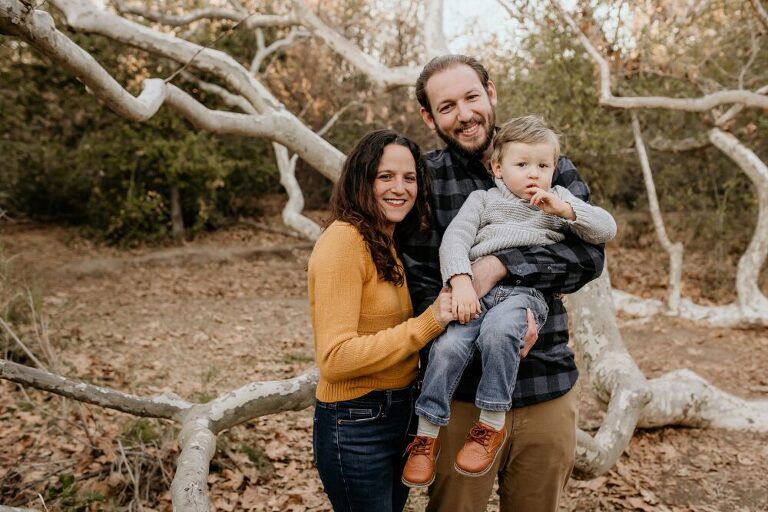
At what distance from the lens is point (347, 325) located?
1949 mm

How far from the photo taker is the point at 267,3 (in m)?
12.2

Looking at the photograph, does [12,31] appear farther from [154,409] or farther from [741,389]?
[741,389]

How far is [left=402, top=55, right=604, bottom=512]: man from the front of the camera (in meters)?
2.21

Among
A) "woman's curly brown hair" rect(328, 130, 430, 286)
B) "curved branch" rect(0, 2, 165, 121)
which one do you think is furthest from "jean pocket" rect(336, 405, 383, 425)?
"curved branch" rect(0, 2, 165, 121)

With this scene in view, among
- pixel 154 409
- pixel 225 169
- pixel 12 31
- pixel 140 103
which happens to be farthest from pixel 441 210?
pixel 225 169

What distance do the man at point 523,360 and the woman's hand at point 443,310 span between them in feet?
0.57

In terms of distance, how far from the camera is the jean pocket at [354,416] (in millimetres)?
2072

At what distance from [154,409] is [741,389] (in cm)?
579

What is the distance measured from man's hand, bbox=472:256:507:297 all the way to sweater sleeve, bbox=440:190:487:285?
0.06 meters

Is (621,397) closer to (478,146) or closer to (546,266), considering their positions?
(546,266)

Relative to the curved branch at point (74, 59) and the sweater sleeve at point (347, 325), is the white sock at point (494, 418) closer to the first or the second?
the sweater sleeve at point (347, 325)

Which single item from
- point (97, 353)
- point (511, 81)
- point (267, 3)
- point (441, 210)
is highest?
point (267, 3)

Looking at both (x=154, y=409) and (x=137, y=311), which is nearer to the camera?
(x=154, y=409)

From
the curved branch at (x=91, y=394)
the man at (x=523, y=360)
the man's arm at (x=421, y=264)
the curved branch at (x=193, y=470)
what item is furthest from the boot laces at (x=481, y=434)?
the curved branch at (x=91, y=394)
